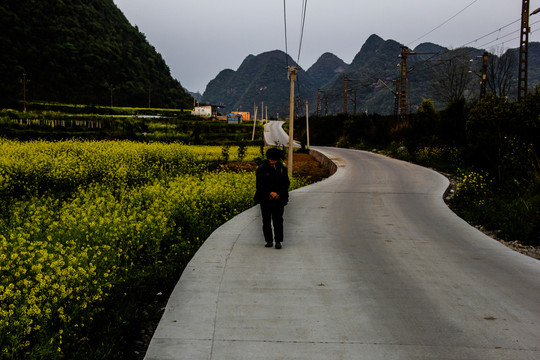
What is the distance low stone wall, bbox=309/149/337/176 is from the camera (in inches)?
878

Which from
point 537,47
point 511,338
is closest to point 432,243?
point 511,338

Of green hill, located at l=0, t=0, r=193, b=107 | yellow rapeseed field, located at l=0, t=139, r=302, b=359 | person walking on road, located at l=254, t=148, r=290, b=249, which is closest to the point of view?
yellow rapeseed field, located at l=0, t=139, r=302, b=359

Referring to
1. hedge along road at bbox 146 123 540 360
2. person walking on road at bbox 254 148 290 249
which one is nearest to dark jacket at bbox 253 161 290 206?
→ person walking on road at bbox 254 148 290 249

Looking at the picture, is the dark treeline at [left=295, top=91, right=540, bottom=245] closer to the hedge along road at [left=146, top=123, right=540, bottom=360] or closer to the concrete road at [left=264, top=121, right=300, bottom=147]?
the hedge along road at [left=146, top=123, right=540, bottom=360]

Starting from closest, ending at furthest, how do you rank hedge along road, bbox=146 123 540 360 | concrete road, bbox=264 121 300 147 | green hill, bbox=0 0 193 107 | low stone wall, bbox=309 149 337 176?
hedge along road, bbox=146 123 540 360
low stone wall, bbox=309 149 337 176
concrete road, bbox=264 121 300 147
green hill, bbox=0 0 193 107

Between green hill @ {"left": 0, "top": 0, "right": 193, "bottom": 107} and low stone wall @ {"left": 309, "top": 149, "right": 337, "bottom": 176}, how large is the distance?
203ft

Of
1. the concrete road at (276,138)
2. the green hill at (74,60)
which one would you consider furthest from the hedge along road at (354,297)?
the green hill at (74,60)

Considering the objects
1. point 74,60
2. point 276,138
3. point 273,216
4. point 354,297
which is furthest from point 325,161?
point 74,60

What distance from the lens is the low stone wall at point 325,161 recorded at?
2230cm

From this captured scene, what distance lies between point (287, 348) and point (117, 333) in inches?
68.6

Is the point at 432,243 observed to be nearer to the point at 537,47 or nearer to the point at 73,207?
the point at 73,207

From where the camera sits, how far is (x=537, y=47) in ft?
614

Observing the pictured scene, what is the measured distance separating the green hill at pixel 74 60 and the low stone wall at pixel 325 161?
6180 cm

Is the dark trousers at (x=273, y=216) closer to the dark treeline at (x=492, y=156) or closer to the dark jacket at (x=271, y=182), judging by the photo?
the dark jacket at (x=271, y=182)
